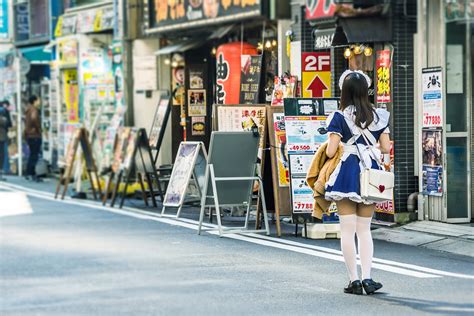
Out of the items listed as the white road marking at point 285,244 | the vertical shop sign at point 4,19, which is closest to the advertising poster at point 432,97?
the white road marking at point 285,244

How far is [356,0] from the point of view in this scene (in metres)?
17.3

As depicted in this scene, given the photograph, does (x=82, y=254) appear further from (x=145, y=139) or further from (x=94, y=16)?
(x=94, y=16)

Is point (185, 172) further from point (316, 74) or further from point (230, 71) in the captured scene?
point (230, 71)

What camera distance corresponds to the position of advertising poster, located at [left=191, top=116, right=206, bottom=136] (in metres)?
24.6

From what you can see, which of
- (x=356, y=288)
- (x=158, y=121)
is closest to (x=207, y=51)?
(x=158, y=121)

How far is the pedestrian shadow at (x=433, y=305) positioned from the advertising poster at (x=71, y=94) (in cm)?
2051

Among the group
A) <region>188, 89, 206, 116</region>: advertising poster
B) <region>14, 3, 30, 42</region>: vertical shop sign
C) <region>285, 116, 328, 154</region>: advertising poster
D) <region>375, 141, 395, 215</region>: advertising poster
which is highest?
<region>14, 3, 30, 42</region>: vertical shop sign

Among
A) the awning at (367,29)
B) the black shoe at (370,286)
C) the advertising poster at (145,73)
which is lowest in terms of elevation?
the black shoe at (370,286)

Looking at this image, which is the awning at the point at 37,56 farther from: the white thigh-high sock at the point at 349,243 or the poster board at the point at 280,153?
the white thigh-high sock at the point at 349,243

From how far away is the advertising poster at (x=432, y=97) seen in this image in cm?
1623

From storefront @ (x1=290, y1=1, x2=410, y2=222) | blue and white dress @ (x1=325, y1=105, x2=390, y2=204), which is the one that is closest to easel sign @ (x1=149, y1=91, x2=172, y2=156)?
storefront @ (x1=290, y1=1, x2=410, y2=222)

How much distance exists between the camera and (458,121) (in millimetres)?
16516

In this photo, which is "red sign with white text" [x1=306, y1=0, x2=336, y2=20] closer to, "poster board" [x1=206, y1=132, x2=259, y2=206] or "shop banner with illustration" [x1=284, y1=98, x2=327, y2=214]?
"poster board" [x1=206, y1=132, x2=259, y2=206]

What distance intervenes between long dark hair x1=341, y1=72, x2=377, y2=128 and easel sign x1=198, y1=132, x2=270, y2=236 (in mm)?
5276
